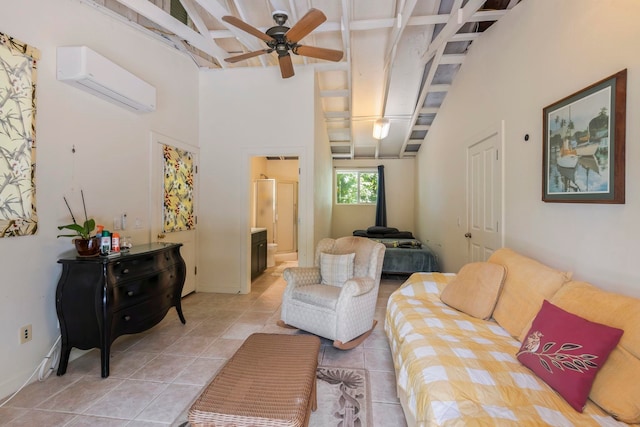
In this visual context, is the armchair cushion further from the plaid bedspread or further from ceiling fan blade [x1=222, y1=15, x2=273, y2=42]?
ceiling fan blade [x1=222, y1=15, x2=273, y2=42]

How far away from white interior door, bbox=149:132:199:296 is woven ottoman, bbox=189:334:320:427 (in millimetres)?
2370

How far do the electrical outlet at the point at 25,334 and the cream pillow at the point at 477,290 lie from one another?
305 cm

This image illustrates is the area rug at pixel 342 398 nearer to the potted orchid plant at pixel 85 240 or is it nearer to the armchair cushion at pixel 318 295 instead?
the armchair cushion at pixel 318 295

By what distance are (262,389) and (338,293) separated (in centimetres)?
136

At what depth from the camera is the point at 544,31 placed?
85.4 inches

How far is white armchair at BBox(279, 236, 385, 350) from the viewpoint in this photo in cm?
237

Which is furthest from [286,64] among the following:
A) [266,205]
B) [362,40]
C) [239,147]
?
[266,205]

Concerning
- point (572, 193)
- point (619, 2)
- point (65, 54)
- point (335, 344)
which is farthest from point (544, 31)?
point (65, 54)

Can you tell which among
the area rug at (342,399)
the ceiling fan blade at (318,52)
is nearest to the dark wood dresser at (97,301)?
the area rug at (342,399)

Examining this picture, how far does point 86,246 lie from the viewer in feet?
6.96

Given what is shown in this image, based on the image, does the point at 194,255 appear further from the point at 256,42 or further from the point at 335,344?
the point at 256,42

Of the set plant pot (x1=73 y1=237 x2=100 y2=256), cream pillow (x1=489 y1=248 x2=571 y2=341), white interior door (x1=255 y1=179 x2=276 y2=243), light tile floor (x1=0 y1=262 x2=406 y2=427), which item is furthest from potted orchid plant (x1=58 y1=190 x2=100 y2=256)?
white interior door (x1=255 y1=179 x2=276 y2=243)

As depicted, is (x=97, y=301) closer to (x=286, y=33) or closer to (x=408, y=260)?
(x=286, y=33)

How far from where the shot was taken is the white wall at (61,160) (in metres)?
1.91
